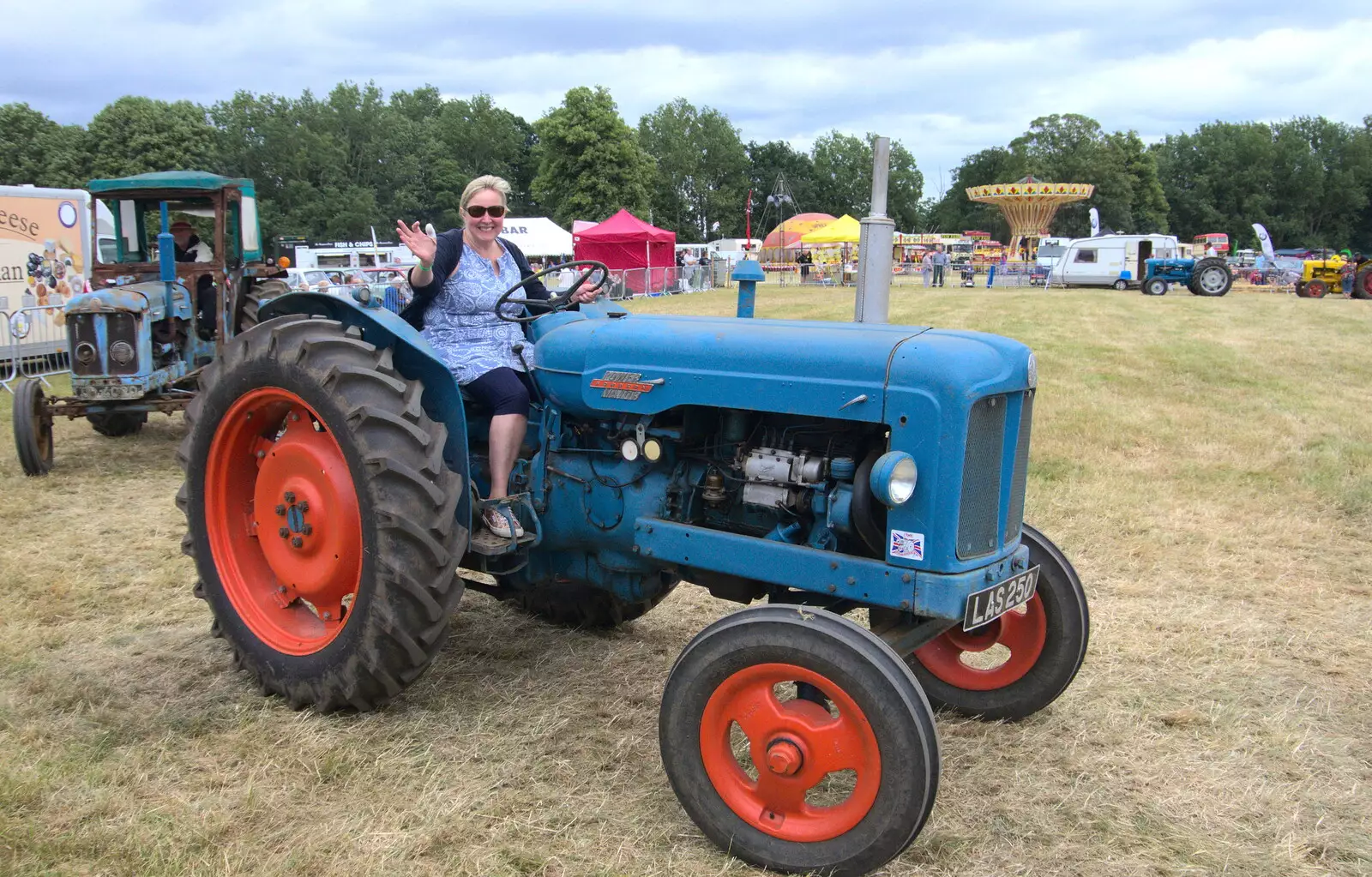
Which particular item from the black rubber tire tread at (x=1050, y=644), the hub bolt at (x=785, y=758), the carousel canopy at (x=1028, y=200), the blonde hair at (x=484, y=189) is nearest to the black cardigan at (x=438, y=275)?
the blonde hair at (x=484, y=189)

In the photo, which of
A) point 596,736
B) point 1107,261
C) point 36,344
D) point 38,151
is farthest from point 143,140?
point 596,736

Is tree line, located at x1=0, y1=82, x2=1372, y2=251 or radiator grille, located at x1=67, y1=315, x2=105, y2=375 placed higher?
tree line, located at x1=0, y1=82, x2=1372, y2=251

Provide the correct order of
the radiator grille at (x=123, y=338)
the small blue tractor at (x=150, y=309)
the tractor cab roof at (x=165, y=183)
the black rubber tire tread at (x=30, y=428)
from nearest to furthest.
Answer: the black rubber tire tread at (x=30, y=428), the small blue tractor at (x=150, y=309), the radiator grille at (x=123, y=338), the tractor cab roof at (x=165, y=183)

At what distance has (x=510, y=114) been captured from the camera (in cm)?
7438

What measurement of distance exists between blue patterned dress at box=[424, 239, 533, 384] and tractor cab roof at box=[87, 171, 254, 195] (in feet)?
18.3

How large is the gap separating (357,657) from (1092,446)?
21.5ft

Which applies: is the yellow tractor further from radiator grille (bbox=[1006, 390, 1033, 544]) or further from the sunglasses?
the sunglasses

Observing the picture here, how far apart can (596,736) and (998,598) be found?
1.46 meters

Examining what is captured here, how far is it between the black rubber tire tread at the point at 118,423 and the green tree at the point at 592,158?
43415 mm

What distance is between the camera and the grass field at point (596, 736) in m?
2.68

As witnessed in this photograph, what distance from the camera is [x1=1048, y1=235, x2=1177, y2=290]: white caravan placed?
30.6 metres

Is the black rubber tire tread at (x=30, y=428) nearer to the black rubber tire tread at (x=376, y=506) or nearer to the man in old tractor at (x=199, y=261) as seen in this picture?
the man in old tractor at (x=199, y=261)

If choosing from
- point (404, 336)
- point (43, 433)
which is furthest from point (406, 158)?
point (404, 336)

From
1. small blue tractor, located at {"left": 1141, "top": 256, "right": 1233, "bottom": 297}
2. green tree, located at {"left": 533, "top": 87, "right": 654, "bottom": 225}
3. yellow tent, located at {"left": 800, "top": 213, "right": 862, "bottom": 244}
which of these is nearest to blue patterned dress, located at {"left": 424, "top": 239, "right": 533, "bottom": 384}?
small blue tractor, located at {"left": 1141, "top": 256, "right": 1233, "bottom": 297}
